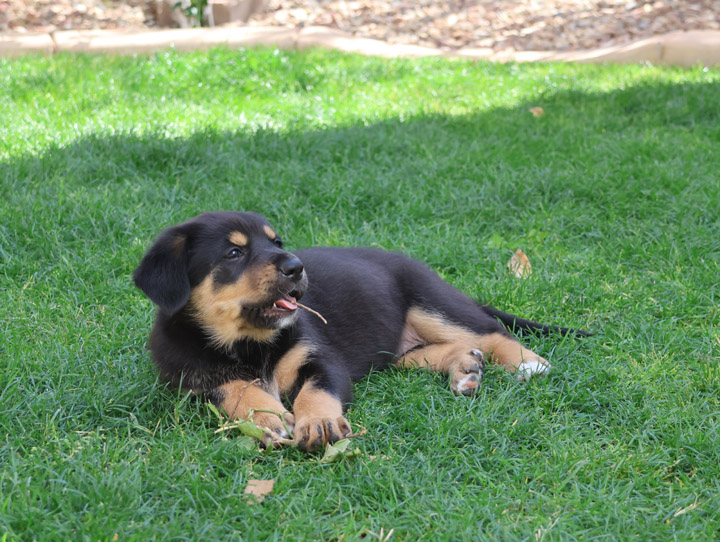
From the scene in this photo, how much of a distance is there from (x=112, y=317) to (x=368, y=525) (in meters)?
1.95

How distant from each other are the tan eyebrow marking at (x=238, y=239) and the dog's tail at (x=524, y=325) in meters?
1.32

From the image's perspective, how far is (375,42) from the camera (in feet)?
31.2

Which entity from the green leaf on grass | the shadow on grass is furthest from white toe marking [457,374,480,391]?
the shadow on grass

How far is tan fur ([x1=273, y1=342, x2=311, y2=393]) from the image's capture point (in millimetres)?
3027

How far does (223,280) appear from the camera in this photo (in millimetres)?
2939

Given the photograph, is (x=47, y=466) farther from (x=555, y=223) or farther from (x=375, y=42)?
(x=375, y=42)

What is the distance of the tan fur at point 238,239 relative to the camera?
118 inches

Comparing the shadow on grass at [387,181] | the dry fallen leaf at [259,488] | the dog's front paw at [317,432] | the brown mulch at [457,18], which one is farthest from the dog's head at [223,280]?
the brown mulch at [457,18]

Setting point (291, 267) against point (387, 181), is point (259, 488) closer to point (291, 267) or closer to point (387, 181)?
point (291, 267)

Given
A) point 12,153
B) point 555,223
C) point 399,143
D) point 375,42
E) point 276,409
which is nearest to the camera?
point 276,409

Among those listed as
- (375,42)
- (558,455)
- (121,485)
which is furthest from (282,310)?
(375,42)

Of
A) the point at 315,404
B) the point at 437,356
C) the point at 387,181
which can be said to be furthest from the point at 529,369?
the point at 387,181

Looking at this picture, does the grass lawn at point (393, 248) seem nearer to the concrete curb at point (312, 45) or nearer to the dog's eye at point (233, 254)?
the dog's eye at point (233, 254)

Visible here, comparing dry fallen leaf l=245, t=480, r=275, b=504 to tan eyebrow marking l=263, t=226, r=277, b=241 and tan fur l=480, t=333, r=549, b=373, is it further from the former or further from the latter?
tan fur l=480, t=333, r=549, b=373
